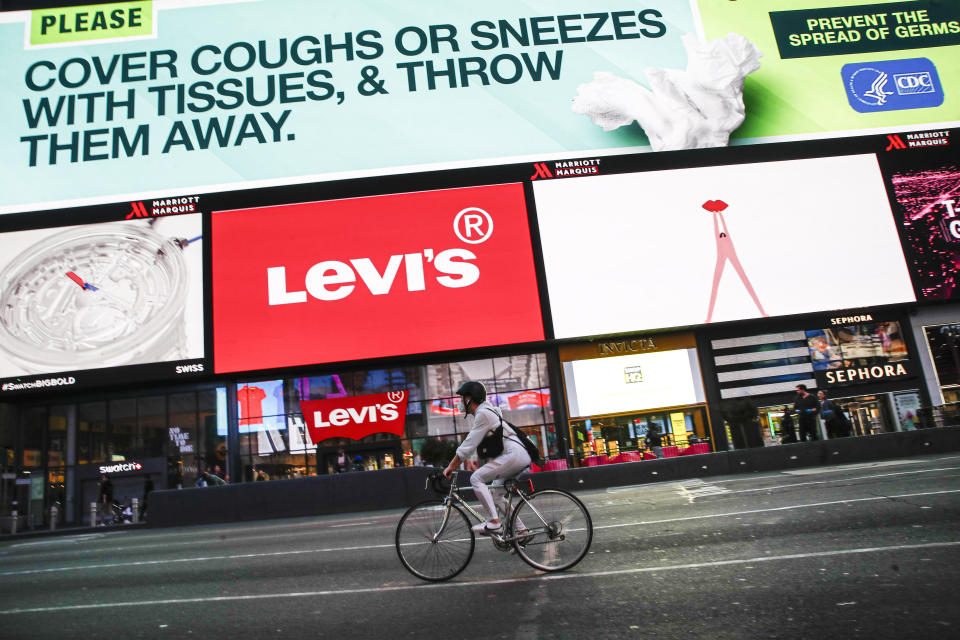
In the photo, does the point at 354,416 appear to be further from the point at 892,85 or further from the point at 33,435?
the point at 892,85

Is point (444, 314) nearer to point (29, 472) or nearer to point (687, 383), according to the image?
point (687, 383)

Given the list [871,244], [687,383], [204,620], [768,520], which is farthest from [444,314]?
[204,620]

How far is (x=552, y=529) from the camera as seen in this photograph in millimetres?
5672

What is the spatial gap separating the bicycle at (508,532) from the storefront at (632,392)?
20.7 meters

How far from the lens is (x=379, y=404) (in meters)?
26.2

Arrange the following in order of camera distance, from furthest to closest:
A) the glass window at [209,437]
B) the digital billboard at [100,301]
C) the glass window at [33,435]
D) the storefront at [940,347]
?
the glass window at [33,435] < the glass window at [209,437] < the storefront at [940,347] < the digital billboard at [100,301]

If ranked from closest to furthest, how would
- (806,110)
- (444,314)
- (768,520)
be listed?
1. (768,520)
2. (444,314)
3. (806,110)

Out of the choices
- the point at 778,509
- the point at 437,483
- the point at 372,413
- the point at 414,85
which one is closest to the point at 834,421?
the point at 778,509

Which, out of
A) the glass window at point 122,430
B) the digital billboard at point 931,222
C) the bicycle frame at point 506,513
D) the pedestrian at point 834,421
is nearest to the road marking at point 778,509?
→ the bicycle frame at point 506,513

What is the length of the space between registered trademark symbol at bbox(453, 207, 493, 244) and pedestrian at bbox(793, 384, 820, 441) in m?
13.3

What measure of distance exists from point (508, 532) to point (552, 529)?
1.25 feet

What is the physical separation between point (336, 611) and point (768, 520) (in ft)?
15.6

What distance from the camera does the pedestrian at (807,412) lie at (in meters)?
16.4

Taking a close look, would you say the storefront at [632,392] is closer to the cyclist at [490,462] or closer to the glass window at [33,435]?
the cyclist at [490,462]
